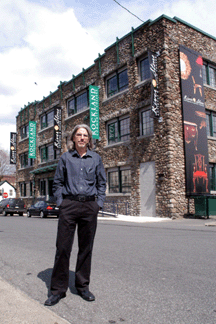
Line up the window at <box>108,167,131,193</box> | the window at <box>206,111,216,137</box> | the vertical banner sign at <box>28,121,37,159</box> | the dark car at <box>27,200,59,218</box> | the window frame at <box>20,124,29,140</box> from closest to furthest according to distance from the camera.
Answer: the window at <box>206,111,216,137</box> → the dark car at <box>27,200,59,218</box> → the window at <box>108,167,131,193</box> → the vertical banner sign at <box>28,121,37,159</box> → the window frame at <box>20,124,29,140</box>

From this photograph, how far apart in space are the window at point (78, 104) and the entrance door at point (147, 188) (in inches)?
363

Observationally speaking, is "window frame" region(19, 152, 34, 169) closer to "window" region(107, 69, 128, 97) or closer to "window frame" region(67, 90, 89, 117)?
"window frame" region(67, 90, 89, 117)

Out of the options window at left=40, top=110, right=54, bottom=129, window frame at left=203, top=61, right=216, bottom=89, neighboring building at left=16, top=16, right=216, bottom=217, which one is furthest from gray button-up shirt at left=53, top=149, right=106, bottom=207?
window at left=40, top=110, right=54, bottom=129

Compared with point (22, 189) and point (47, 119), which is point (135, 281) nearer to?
point (47, 119)

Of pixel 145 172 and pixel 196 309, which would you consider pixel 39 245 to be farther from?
pixel 145 172

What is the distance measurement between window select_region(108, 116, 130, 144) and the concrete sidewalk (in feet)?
58.5

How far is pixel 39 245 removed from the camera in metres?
7.68

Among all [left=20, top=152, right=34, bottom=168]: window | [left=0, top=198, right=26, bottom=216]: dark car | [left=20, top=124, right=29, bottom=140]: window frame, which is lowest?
[left=0, top=198, right=26, bottom=216]: dark car

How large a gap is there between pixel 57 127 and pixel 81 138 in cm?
2495

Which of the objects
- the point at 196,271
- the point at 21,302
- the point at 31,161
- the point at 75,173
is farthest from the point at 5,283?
the point at 31,161

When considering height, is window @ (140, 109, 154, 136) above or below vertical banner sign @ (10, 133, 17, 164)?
below

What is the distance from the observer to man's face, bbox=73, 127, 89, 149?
3.86 meters

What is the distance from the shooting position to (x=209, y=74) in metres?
20.7

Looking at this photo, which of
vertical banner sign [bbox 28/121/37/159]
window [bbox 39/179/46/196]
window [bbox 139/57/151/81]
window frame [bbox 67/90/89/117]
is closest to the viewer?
window [bbox 139/57/151/81]
